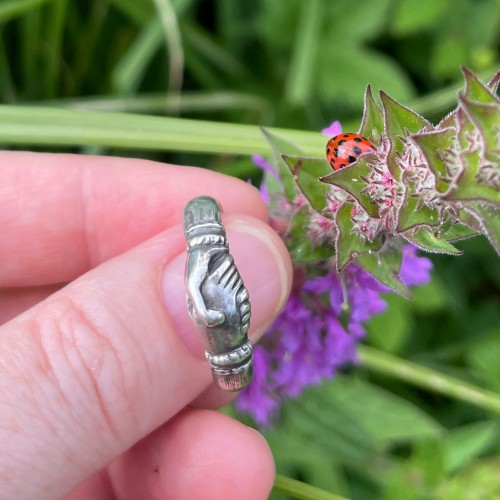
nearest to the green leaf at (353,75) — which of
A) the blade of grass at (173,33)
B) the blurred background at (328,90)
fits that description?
the blurred background at (328,90)

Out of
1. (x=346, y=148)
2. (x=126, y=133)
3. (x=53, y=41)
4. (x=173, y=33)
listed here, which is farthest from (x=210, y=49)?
(x=346, y=148)

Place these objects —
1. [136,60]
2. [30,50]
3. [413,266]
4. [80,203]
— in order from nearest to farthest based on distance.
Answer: [413,266] < [80,203] < [136,60] < [30,50]

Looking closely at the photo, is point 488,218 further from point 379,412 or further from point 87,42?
point 87,42

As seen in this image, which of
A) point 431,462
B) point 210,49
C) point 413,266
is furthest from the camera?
point 210,49

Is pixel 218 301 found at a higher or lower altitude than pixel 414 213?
lower

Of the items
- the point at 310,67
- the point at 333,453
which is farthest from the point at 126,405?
the point at 310,67
